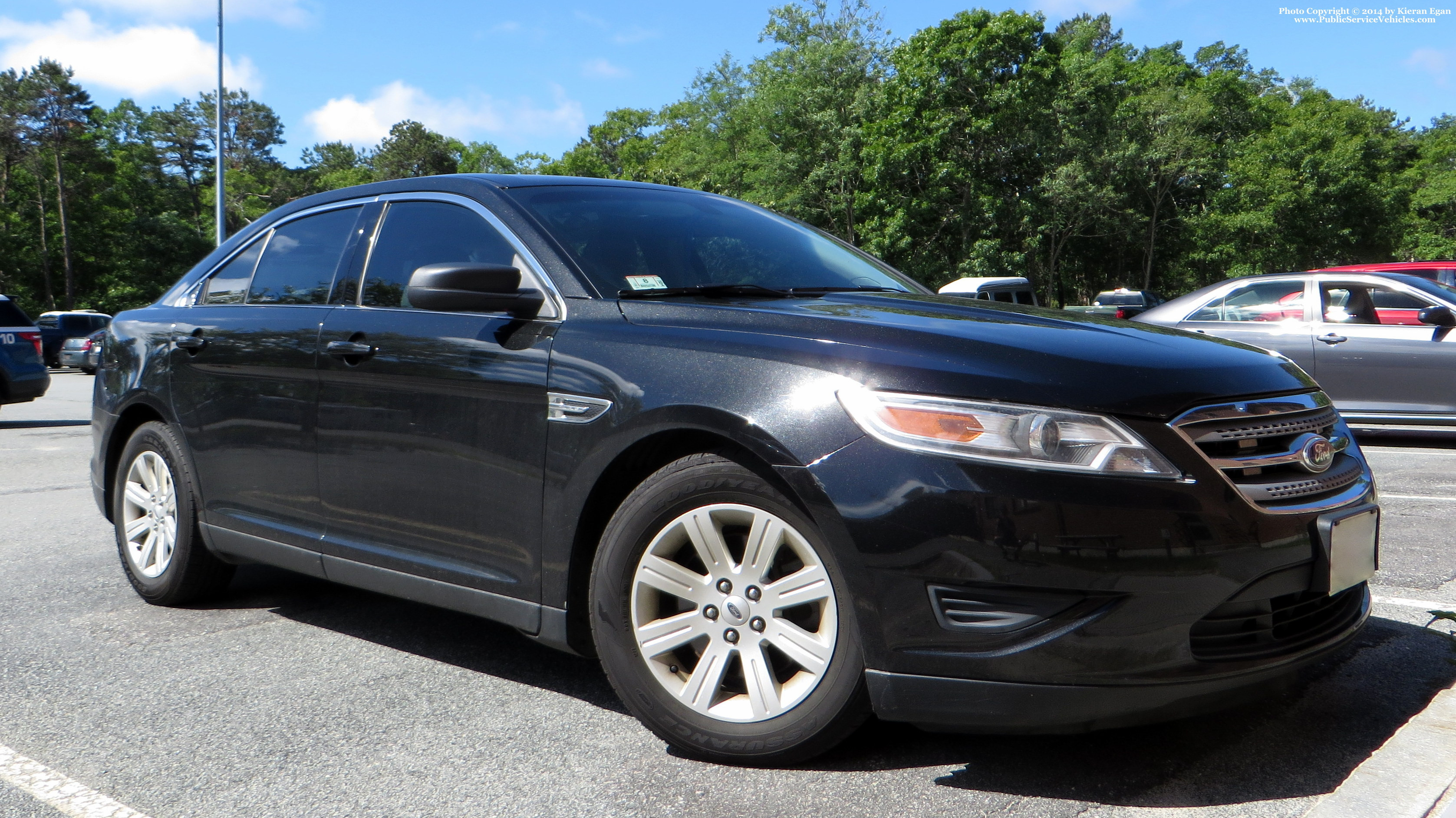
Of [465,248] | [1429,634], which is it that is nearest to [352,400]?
[465,248]

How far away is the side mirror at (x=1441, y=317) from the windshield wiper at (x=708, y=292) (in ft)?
27.7

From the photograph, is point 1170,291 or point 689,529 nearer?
point 689,529

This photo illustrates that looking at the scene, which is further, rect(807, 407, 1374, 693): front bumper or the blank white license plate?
the blank white license plate

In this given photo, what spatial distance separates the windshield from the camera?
11.3ft

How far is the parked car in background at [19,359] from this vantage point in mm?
13672

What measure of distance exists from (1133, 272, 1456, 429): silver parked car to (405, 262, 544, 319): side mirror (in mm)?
7856

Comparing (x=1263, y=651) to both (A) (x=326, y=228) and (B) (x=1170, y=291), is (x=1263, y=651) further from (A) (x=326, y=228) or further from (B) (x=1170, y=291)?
(B) (x=1170, y=291)

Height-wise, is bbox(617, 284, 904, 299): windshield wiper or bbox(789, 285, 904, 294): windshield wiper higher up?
bbox(789, 285, 904, 294): windshield wiper

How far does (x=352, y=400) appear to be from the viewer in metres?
Result: 3.61

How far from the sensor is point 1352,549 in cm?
276

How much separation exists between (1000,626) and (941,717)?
0.24 m

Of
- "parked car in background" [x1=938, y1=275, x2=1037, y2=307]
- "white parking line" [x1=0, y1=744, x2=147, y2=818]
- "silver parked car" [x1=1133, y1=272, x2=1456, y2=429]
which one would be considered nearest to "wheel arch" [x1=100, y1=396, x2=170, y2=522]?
"white parking line" [x1=0, y1=744, x2=147, y2=818]

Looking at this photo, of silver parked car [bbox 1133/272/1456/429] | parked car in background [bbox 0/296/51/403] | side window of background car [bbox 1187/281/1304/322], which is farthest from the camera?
parked car in background [bbox 0/296/51/403]

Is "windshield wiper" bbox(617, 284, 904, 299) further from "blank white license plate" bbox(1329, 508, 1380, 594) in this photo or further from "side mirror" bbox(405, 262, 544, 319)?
"blank white license plate" bbox(1329, 508, 1380, 594)
